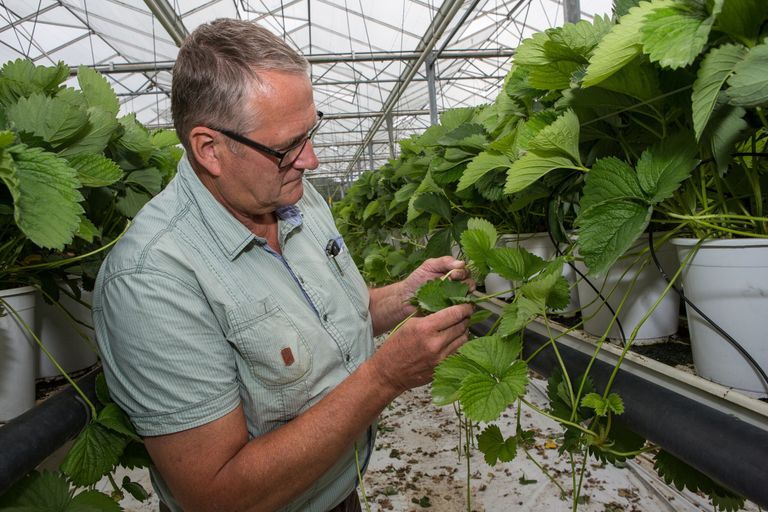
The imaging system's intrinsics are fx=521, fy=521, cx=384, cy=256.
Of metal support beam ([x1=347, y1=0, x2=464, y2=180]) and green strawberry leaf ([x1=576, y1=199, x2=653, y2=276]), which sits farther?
metal support beam ([x1=347, y1=0, x2=464, y2=180])

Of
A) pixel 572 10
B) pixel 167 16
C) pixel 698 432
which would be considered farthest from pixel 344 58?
pixel 698 432

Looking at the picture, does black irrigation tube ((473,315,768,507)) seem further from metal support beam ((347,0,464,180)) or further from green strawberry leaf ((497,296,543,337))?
metal support beam ((347,0,464,180))

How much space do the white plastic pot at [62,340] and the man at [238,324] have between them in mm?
195

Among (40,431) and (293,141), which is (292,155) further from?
(40,431)

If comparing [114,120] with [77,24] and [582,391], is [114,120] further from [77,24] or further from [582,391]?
[77,24]

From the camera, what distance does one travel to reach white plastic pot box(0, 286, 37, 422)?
73cm

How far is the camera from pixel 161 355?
73 cm

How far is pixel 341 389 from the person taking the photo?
2.63 ft

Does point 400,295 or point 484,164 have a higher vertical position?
point 484,164

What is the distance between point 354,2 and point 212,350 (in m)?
7.22

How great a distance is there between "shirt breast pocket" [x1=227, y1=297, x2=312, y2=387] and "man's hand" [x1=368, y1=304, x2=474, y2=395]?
131 mm

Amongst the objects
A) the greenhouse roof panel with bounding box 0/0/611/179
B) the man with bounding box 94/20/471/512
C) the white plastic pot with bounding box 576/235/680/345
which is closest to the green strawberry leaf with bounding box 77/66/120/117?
the man with bounding box 94/20/471/512

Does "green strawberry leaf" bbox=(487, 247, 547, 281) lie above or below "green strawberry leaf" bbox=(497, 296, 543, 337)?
above

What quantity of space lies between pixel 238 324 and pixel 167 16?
5363 millimetres
